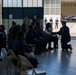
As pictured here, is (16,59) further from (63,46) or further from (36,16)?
(36,16)

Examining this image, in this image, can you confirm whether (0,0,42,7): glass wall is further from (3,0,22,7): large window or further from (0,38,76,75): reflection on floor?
(0,38,76,75): reflection on floor

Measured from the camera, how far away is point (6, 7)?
18.8m

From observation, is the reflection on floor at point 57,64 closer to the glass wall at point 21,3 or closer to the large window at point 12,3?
the glass wall at point 21,3

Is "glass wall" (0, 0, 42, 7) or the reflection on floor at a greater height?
"glass wall" (0, 0, 42, 7)

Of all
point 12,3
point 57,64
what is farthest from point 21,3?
point 57,64

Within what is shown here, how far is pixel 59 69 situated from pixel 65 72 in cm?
44

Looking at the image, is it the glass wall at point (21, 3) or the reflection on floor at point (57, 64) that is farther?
the glass wall at point (21, 3)

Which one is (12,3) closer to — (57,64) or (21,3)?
(21,3)

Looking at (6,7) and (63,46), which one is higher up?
(6,7)

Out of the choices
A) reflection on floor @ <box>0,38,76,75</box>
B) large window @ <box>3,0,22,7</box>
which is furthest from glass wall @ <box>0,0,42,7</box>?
reflection on floor @ <box>0,38,76,75</box>

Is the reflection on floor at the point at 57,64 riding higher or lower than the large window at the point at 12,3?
lower

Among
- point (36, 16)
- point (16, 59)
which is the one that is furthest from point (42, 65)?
point (36, 16)

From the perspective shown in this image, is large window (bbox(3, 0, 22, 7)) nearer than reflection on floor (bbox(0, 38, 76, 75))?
No

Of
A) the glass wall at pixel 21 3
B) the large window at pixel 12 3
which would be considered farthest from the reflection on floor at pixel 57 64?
the large window at pixel 12 3
